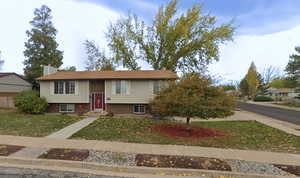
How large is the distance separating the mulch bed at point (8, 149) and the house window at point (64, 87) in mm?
10609

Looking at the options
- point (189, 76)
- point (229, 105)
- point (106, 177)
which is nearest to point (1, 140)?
point (106, 177)

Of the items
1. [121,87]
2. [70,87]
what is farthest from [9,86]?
[121,87]

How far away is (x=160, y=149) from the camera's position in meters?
6.71

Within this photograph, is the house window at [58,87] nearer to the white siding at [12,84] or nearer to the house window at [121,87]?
the house window at [121,87]

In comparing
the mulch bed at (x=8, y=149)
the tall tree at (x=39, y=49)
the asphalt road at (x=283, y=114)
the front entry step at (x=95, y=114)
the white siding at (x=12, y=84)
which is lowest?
the asphalt road at (x=283, y=114)

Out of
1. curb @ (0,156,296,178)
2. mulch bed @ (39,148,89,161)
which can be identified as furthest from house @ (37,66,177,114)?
curb @ (0,156,296,178)

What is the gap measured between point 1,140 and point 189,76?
960 cm

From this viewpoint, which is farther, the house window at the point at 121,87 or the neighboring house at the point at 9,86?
the neighboring house at the point at 9,86

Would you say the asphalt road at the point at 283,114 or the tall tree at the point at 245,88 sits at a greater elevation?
the tall tree at the point at 245,88

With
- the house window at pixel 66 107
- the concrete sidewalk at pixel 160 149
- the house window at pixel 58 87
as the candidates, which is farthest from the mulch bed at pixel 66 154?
the house window at pixel 58 87

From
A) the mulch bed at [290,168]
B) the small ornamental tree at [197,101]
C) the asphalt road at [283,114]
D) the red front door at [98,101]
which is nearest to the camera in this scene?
the mulch bed at [290,168]

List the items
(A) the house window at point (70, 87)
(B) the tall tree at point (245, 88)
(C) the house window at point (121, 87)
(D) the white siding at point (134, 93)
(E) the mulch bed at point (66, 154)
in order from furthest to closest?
1. (B) the tall tree at point (245, 88)
2. (A) the house window at point (70, 87)
3. (C) the house window at point (121, 87)
4. (D) the white siding at point (134, 93)
5. (E) the mulch bed at point (66, 154)

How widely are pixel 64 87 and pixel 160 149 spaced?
13886 millimetres

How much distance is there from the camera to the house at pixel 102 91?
52.9 ft
